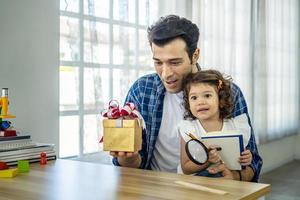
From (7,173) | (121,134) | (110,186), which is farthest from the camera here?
(121,134)

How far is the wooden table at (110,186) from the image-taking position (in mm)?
990

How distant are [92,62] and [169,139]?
0.85 metres

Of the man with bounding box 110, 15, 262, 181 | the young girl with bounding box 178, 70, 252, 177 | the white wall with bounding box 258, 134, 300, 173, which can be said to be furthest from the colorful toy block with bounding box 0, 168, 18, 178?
the white wall with bounding box 258, 134, 300, 173

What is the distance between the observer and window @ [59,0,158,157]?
2145 mm

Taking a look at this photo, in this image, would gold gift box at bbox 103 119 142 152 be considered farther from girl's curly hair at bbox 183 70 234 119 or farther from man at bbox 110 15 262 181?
girl's curly hair at bbox 183 70 234 119

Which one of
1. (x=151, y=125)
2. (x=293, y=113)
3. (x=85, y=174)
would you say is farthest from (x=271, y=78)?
(x=85, y=174)

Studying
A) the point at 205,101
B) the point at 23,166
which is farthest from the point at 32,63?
the point at 205,101

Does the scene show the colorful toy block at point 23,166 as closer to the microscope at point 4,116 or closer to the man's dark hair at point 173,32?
the microscope at point 4,116

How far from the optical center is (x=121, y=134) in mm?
1330

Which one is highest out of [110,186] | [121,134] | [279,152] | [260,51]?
[260,51]

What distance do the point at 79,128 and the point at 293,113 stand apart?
3599 mm

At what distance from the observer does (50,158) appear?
1520 mm

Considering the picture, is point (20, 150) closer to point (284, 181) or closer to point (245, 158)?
point (245, 158)

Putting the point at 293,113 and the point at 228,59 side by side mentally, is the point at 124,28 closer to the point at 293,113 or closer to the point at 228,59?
the point at 228,59
